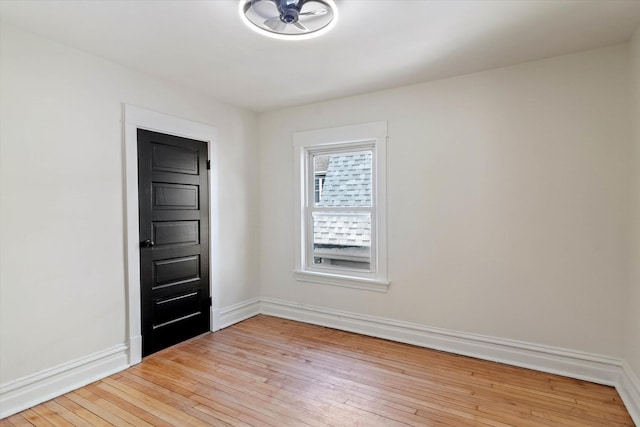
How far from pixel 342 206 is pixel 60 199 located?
2498 millimetres

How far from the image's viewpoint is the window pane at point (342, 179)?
3658mm

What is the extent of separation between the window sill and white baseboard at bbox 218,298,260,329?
678 mm

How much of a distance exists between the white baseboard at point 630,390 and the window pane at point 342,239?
211 centimetres

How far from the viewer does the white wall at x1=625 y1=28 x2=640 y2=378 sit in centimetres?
223

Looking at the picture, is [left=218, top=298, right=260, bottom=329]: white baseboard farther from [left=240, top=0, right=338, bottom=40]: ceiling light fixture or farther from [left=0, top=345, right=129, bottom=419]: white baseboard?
[left=240, top=0, right=338, bottom=40]: ceiling light fixture

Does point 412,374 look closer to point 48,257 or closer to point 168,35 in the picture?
point 48,257

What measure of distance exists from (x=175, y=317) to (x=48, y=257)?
1.23 m

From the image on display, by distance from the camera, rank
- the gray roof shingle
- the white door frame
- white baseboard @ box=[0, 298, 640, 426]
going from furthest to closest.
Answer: the gray roof shingle
the white door frame
white baseboard @ box=[0, 298, 640, 426]

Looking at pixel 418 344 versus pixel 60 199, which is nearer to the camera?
pixel 60 199

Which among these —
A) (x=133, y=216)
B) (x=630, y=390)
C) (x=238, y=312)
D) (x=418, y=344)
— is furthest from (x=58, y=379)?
(x=630, y=390)

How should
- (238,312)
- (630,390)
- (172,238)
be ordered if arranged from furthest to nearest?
(238,312), (172,238), (630,390)

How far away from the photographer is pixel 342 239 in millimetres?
3842

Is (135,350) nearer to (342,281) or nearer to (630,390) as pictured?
(342,281)

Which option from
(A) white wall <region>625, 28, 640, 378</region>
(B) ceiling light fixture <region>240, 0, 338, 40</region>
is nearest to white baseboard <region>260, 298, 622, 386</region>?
(A) white wall <region>625, 28, 640, 378</region>
